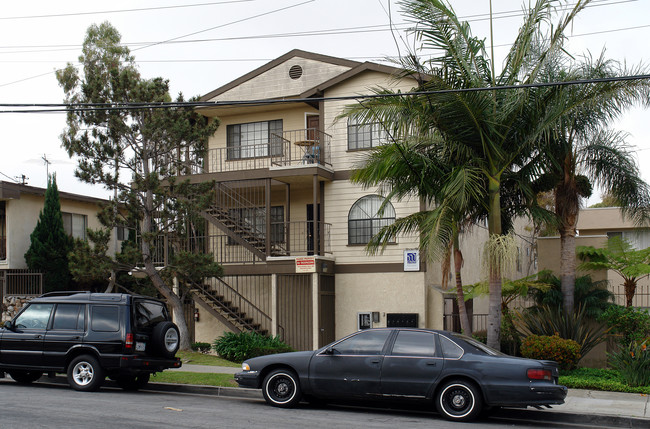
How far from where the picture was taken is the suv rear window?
13.2 m

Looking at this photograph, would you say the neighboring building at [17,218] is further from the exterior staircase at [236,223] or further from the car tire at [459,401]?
the car tire at [459,401]

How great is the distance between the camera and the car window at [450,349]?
10703 mm

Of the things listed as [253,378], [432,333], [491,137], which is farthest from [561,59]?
[253,378]

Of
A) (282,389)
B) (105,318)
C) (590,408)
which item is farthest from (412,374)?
(105,318)

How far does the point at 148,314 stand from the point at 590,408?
26.5 ft

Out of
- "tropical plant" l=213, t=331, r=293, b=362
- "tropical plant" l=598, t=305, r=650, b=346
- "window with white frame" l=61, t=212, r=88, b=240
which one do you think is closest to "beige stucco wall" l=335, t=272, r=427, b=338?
"tropical plant" l=213, t=331, r=293, b=362

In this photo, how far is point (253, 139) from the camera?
78.7 feet

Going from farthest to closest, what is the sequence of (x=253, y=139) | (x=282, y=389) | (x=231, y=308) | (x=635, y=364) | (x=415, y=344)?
(x=253, y=139)
(x=231, y=308)
(x=635, y=364)
(x=282, y=389)
(x=415, y=344)

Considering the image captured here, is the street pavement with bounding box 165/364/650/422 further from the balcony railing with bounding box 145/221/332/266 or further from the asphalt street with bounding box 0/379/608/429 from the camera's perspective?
the balcony railing with bounding box 145/221/332/266

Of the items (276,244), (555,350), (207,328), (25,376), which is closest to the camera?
(25,376)

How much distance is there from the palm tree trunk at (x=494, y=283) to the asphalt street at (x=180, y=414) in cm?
300

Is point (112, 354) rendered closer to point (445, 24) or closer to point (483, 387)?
point (483, 387)

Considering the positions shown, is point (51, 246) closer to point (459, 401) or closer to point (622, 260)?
point (622, 260)

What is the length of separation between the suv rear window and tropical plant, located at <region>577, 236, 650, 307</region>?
1061 centimetres
